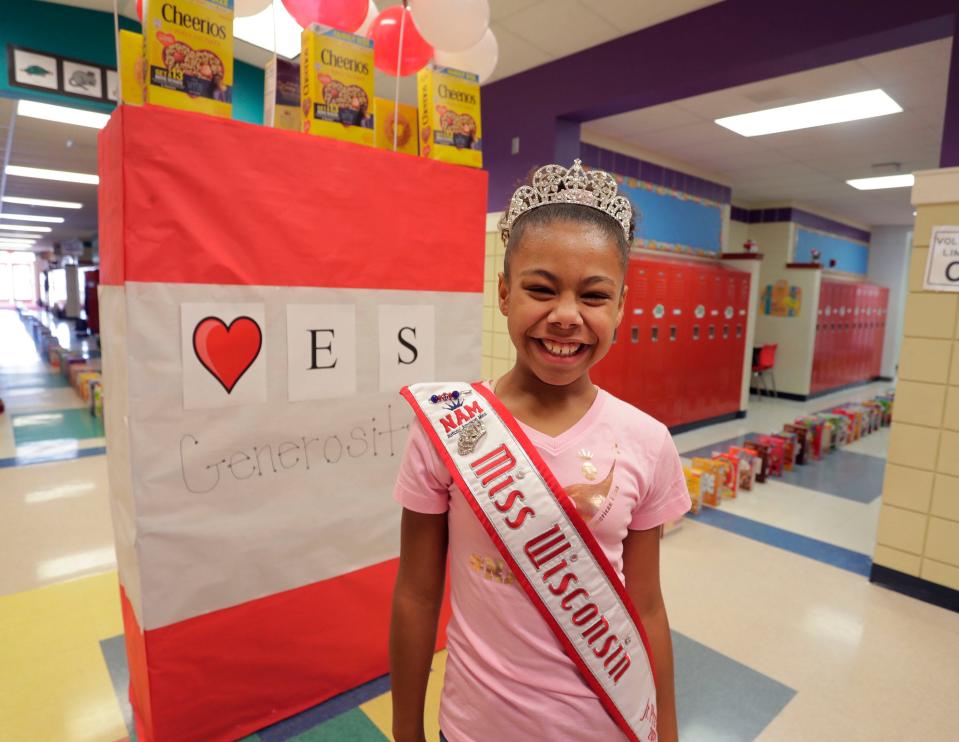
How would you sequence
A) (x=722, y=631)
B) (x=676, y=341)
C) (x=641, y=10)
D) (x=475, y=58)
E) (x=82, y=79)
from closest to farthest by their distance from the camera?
(x=475, y=58) → (x=722, y=631) → (x=641, y=10) → (x=82, y=79) → (x=676, y=341)

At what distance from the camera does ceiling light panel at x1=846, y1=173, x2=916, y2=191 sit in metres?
6.15

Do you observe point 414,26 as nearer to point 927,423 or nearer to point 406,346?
point 406,346

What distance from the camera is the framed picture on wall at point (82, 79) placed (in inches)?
135

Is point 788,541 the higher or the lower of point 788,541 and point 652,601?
the lower

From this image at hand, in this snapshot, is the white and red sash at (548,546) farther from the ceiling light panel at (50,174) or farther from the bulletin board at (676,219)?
the ceiling light panel at (50,174)

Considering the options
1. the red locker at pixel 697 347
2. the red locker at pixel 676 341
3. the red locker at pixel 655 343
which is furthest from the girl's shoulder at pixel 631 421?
the red locker at pixel 697 347

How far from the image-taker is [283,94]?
1623 millimetres

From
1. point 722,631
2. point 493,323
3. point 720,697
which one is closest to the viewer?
point 720,697

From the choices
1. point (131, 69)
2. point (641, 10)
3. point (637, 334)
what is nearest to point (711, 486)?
point (637, 334)

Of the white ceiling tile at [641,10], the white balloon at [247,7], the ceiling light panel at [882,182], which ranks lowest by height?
the white balloon at [247,7]

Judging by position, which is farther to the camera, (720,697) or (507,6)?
(507,6)

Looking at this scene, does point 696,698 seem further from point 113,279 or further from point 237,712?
point 113,279

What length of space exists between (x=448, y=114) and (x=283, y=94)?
18.8 inches

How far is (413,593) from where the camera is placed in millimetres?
896
